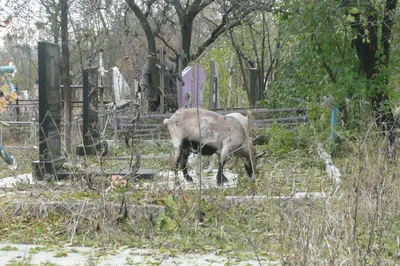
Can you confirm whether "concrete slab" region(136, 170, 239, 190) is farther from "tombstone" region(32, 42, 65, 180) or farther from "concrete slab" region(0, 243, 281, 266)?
"concrete slab" region(0, 243, 281, 266)

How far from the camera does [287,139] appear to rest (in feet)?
44.1

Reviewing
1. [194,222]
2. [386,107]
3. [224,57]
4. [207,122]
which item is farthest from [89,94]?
[224,57]

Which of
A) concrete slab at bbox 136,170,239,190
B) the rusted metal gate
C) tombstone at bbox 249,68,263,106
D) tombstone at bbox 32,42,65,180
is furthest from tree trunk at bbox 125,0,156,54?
tombstone at bbox 32,42,65,180

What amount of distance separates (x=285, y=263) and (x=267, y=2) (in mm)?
16405

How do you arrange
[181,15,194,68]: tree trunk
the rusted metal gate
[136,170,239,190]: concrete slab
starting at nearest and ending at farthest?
[136,170,239,190]: concrete slab < the rusted metal gate < [181,15,194,68]: tree trunk

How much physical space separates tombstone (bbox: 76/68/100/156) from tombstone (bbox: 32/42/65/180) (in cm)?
246

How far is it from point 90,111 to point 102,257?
834 cm

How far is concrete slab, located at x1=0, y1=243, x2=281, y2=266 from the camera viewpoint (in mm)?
5680

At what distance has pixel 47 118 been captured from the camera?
9727 millimetres

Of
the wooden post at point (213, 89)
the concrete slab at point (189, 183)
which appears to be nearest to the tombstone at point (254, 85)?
the wooden post at point (213, 89)

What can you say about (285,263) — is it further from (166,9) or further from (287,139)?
(166,9)

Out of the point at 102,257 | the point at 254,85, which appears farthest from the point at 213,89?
the point at 102,257

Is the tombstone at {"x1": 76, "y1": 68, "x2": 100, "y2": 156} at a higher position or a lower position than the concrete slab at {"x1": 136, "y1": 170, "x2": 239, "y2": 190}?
higher

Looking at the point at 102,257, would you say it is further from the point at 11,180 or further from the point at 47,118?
the point at 11,180
